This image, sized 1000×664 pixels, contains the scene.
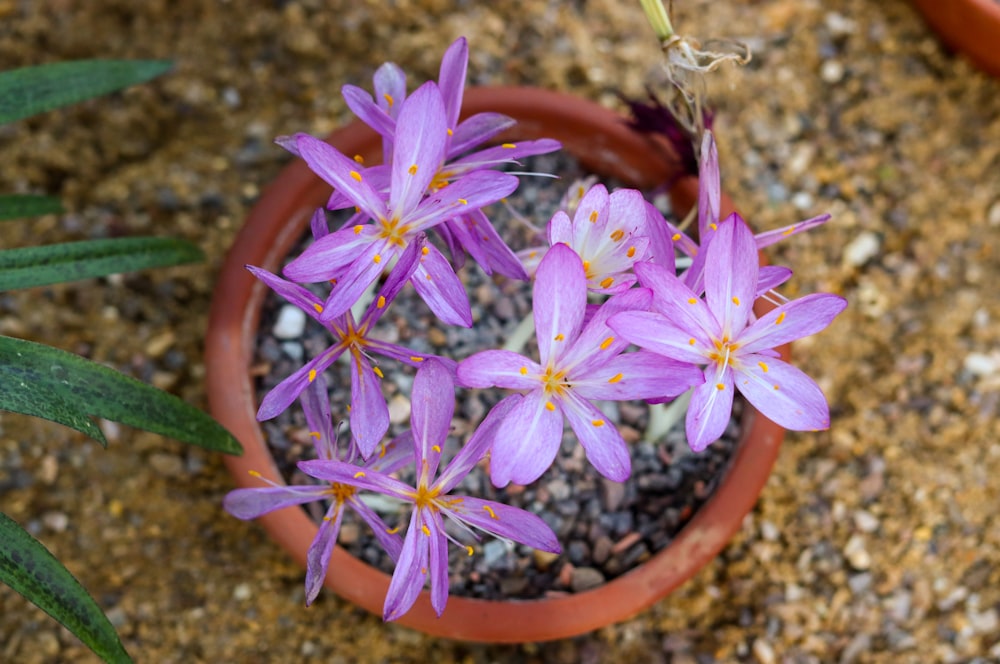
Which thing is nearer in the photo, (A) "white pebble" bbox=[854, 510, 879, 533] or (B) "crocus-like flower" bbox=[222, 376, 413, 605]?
(B) "crocus-like flower" bbox=[222, 376, 413, 605]

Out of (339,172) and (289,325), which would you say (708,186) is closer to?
(339,172)

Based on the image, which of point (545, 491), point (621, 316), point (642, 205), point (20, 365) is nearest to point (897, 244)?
point (545, 491)

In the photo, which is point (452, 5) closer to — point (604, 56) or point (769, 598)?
point (604, 56)

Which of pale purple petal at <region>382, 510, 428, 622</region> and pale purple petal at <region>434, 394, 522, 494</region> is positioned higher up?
pale purple petal at <region>434, 394, 522, 494</region>

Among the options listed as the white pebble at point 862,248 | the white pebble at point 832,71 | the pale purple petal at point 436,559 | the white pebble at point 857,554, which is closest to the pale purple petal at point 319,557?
the pale purple petal at point 436,559

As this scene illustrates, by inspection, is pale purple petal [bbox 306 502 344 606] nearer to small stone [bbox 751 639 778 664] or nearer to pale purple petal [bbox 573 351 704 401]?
pale purple petal [bbox 573 351 704 401]

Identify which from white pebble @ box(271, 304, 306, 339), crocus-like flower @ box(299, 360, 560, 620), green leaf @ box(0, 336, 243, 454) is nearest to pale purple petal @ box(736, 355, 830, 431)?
crocus-like flower @ box(299, 360, 560, 620)

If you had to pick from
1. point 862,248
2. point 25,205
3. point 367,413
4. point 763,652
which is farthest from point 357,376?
point 862,248

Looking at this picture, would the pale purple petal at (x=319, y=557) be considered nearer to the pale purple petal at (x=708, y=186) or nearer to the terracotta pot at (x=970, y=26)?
the pale purple petal at (x=708, y=186)
